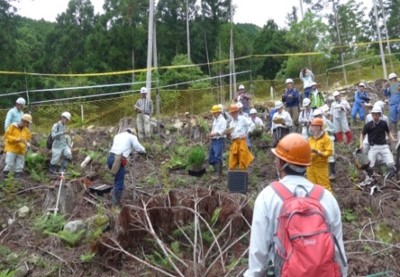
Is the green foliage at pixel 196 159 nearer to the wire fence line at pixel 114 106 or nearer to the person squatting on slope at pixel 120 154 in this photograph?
the person squatting on slope at pixel 120 154

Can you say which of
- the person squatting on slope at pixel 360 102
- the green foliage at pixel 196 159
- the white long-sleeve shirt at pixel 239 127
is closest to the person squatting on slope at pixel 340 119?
the person squatting on slope at pixel 360 102

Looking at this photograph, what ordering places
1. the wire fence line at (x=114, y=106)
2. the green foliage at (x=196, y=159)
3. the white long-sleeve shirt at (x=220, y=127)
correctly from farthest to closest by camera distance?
the wire fence line at (x=114, y=106) → the green foliage at (x=196, y=159) → the white long-sleeve shirt at (x=220, y=127)

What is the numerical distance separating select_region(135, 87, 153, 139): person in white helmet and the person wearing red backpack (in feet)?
32.9

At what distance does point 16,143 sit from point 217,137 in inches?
162

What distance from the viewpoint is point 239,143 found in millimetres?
10078

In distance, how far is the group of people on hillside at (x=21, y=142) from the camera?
988 centimetres

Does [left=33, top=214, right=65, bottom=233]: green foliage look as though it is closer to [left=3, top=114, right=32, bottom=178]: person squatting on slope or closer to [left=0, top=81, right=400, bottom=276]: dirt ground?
[left=0, top=81, right=400, bottom=276]: dirt ground

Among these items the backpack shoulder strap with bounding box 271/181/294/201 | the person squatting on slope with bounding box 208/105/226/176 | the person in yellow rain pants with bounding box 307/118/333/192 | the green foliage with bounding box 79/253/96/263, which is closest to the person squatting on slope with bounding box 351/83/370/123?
the person squatting on slope with bounding box 208/105/226/176

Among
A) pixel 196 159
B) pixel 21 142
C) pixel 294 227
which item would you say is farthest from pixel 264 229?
pixel 196 159

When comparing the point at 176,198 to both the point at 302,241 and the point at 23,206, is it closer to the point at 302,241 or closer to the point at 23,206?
the point at 23,206

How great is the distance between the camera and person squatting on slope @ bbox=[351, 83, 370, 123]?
1428 centimetres

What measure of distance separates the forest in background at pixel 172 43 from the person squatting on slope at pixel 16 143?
54.1ft

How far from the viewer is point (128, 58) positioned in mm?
Answer: 34719

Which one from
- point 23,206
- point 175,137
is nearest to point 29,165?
point 23,206
